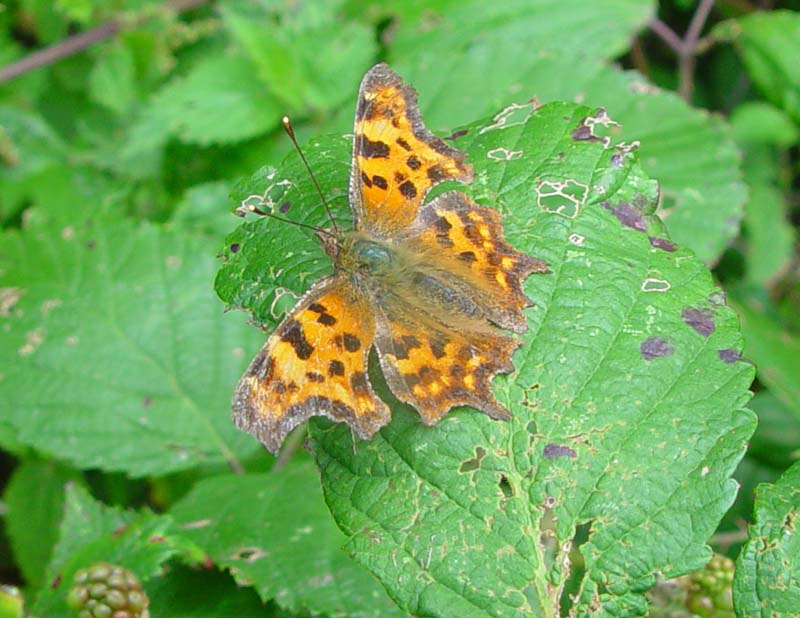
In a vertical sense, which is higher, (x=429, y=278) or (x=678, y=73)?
(x=429, y=278)

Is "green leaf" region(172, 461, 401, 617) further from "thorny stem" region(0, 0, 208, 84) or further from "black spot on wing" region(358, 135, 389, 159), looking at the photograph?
"thorny stem" region(0, 0, 208, 84)

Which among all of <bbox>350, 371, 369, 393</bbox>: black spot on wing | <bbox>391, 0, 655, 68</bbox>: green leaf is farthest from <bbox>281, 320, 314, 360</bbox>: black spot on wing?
<bbox>391, 0, 655, 68</bbox>: green leaf

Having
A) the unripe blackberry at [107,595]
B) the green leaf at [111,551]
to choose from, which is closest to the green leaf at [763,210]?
the green leaf at [111,551]

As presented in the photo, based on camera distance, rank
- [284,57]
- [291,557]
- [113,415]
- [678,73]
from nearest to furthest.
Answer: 1. [291,557]
2. [113,415]
3. [284,57]
4. [678,73]

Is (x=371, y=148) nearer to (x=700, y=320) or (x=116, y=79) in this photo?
(x=700, y=320)

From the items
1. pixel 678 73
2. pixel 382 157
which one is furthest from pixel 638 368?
pixel 678 73

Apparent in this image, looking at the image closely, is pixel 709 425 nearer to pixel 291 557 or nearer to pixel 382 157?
pixel 382 157

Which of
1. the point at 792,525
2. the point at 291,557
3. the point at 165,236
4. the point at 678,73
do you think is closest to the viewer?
the point at 792,525
